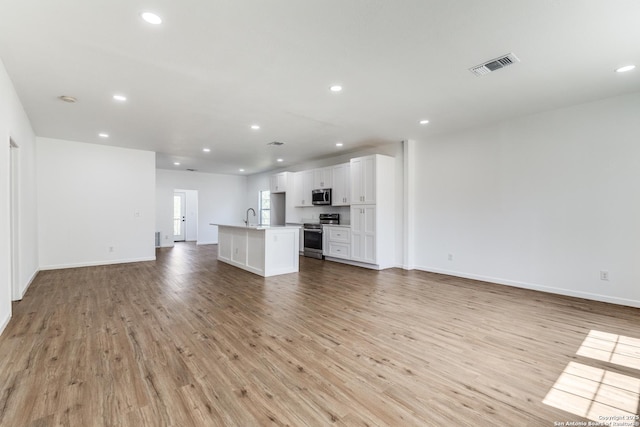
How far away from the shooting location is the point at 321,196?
750cm

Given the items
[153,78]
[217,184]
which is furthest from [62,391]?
[217,184]

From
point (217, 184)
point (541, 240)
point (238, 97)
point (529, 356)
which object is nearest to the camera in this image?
point (529, 356)

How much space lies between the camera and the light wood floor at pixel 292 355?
1.73 m

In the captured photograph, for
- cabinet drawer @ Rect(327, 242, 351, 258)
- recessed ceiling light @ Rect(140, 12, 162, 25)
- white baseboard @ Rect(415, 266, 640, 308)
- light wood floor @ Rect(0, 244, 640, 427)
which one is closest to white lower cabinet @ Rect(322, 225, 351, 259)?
cabinet drawer @ Rect(327, 242, 351, 258)

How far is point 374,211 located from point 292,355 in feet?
13.4

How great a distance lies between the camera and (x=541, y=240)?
4.38 meters

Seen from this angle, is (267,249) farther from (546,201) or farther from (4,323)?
(546,201)

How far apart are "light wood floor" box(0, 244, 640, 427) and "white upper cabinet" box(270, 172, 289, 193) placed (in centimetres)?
486

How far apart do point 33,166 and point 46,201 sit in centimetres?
76

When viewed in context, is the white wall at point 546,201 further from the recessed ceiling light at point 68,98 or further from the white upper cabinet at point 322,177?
the recessed ceiling light at point 68,98

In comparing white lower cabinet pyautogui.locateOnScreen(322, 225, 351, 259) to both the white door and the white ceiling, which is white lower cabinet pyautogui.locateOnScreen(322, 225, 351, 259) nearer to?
the white ceiling

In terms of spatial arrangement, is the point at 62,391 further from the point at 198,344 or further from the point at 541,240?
the point at 541,240

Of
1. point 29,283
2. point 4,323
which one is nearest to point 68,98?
point 4,323

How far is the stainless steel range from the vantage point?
741cm
